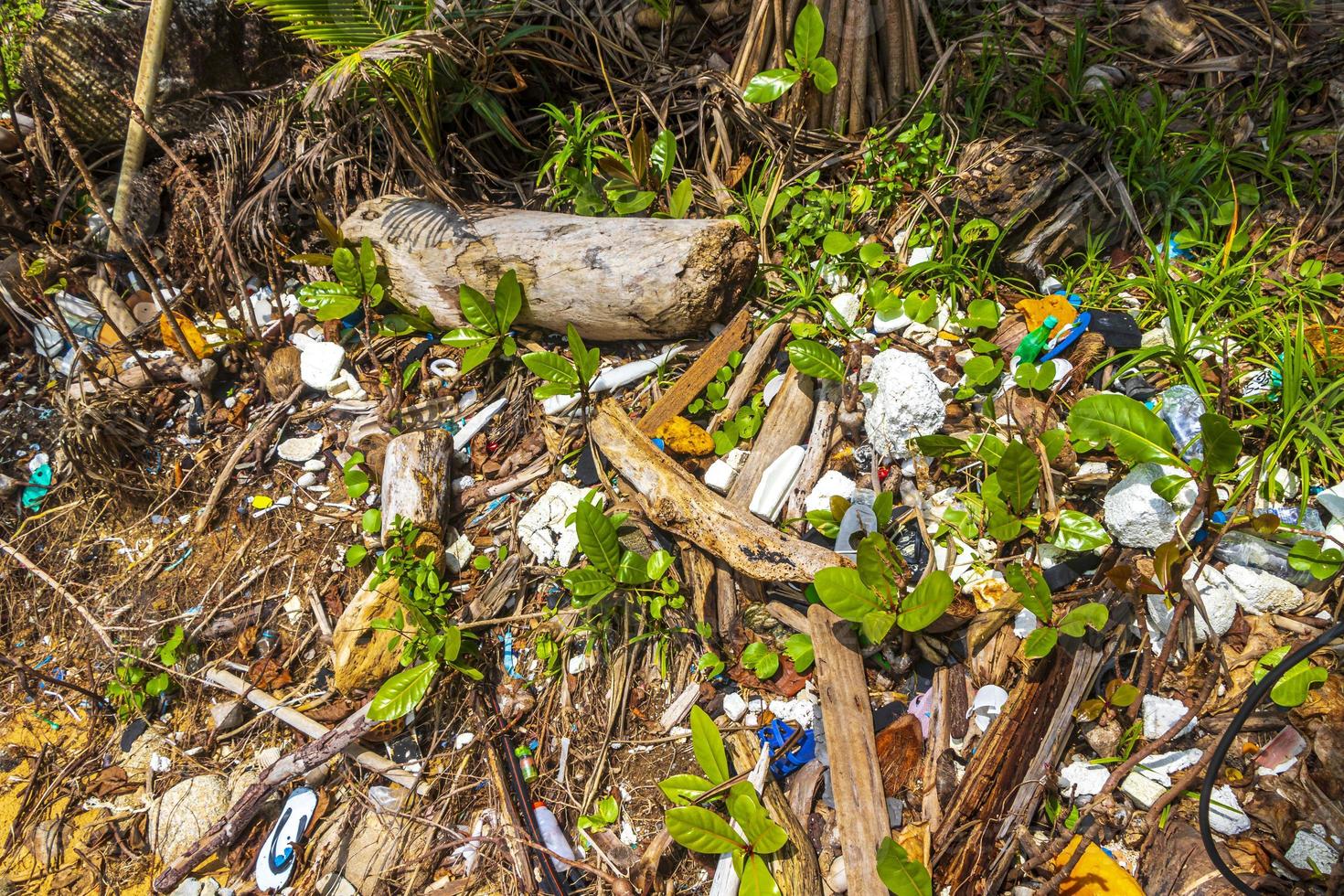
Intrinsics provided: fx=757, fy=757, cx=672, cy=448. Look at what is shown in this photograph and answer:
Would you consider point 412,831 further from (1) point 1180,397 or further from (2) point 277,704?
(1) point 1180,397

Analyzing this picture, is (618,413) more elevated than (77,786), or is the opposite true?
(618,413)

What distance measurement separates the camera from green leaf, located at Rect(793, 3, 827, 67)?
247cm

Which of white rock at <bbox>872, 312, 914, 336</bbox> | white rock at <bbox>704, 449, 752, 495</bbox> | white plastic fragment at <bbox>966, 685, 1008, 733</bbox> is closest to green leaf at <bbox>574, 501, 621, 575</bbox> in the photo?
white rock at <bbox>704, 449, 752, 495</bbox>

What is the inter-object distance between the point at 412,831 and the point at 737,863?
3.18 ft

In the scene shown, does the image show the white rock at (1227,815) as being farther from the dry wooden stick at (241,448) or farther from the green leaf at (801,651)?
the dry wooden stick at (241,448)

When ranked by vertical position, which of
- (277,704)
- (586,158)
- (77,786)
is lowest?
(77,786)

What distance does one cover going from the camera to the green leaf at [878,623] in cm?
174

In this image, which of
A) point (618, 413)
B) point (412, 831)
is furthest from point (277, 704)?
point (618, 413)

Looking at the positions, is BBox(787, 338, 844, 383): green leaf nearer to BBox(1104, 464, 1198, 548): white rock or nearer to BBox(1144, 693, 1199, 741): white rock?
BBox(1104, 464, 1198, 548): white rock

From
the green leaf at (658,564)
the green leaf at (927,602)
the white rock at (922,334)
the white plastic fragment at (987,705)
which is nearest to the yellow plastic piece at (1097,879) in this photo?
the white plastic fragment at (987,705)

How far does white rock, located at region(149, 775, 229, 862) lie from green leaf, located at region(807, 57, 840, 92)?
9.68 feet

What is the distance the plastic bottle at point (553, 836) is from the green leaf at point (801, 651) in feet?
2.53

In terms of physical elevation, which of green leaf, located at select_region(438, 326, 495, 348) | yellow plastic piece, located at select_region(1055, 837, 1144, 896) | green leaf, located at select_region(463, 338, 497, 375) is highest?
green leaf, located at select_region(438, 326, 495, 348)

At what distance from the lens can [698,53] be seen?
3.01m
